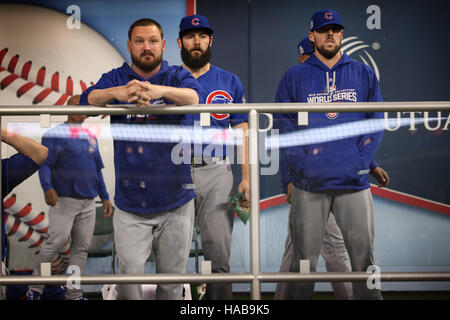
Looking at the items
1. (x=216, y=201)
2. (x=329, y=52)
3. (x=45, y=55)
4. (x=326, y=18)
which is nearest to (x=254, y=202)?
(x=216, y=201)

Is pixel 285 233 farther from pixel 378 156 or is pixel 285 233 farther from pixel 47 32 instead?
pixel 47 32

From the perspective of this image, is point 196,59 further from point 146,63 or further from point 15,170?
point 15,170

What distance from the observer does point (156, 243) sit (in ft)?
7.15

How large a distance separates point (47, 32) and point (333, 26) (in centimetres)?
192

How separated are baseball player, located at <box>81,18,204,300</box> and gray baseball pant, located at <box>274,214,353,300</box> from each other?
1.48 feet

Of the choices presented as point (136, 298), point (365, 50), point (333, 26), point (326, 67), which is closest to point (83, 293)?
Result: point (136, 298)

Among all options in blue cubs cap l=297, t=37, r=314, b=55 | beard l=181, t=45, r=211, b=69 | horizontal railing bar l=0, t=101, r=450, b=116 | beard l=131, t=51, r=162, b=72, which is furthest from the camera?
blue cubs cap l=297, t=37, r=314, b=55

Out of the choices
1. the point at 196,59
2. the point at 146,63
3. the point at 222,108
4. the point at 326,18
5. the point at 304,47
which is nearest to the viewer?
the point at 222,108

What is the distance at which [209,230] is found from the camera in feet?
7.10

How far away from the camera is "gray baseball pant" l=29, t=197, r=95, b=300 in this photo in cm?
215

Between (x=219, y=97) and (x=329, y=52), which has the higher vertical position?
(x=329, y=52)

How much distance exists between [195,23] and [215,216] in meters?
1.41

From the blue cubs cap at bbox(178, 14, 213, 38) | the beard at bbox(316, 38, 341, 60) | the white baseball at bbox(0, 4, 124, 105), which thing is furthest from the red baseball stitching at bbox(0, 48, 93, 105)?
the beard at bbox(316, 38, 341, 60)

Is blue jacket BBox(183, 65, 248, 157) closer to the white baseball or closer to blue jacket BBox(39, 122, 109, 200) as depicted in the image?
the white baseball
